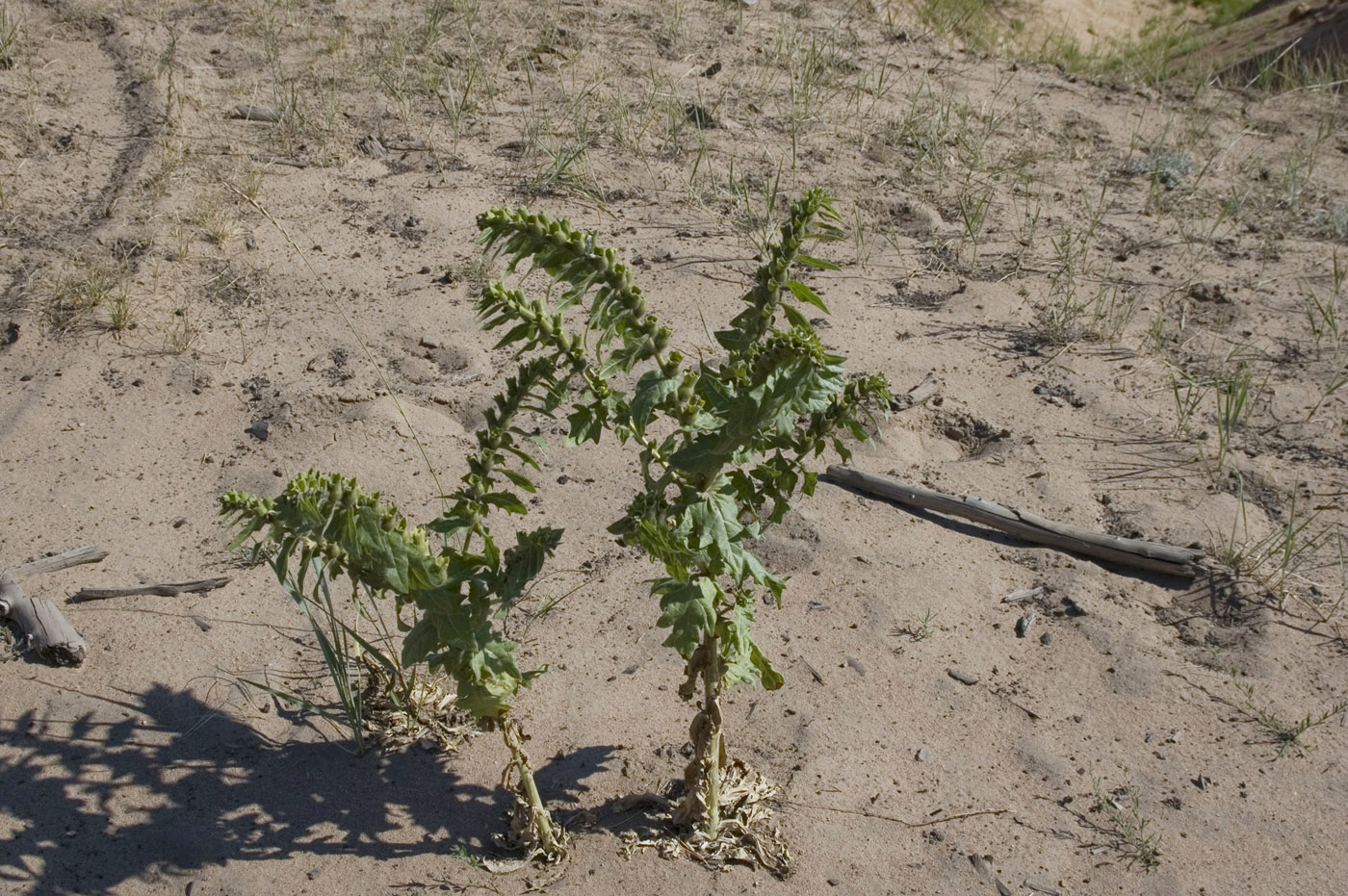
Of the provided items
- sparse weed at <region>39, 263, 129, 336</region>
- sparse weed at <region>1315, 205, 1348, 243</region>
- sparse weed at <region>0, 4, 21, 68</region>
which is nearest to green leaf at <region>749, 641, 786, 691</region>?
sparse weed at <region>39, 263, 129, 336</region>

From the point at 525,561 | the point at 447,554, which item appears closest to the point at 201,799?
the point at 447,554

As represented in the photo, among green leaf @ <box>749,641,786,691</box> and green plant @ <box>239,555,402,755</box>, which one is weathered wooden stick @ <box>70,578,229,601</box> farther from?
green leaf @ <box>749,641,786,691</box>

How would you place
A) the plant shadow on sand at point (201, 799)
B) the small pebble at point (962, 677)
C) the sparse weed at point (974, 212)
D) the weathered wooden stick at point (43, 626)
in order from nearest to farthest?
the plant shadow on sand at point (201, 799), the weathered wooden stick at point (43, 626), the small pebble at point (962, 677), the sparse weed at point (974, 212)

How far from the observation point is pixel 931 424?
13.6 ft

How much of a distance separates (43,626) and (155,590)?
0.97 feet

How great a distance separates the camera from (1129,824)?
111 inches

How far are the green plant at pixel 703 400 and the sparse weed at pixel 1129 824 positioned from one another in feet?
3.36

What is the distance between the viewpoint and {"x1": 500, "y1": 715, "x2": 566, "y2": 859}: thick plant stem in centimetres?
252

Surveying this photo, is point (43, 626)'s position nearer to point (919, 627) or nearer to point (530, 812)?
point (530, 812)

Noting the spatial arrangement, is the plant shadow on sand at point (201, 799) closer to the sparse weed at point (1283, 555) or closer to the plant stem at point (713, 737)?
the plant stem at point (713, 737)

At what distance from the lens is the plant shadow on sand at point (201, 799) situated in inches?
104

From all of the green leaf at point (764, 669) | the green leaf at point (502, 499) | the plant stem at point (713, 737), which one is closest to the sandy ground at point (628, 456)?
the plant stem at point (713, 737)

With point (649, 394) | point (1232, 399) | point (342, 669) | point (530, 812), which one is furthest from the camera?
point (1232, 399)

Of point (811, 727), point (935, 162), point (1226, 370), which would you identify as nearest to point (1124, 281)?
point (1226, 370)
